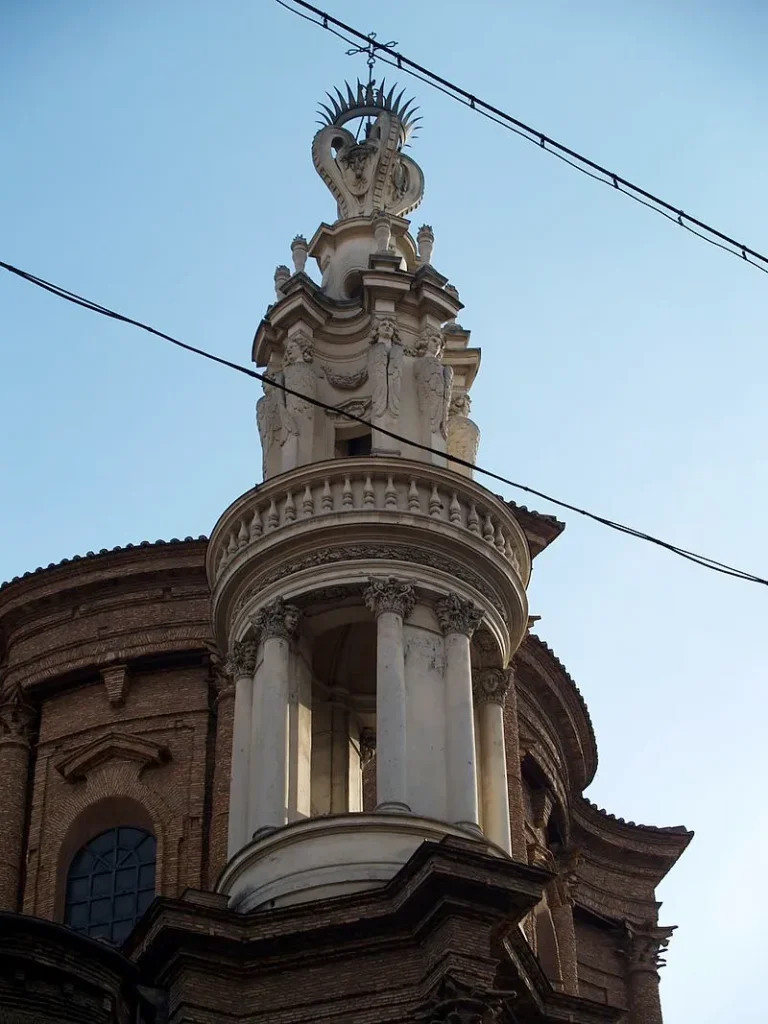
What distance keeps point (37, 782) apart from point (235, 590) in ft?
21.6

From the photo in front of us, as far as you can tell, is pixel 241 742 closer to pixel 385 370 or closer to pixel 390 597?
A: pixel 390 597

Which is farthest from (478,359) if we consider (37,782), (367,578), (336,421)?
(37,782)

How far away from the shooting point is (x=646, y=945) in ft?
117

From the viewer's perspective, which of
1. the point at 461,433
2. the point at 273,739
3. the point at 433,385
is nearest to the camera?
the point at 273,739

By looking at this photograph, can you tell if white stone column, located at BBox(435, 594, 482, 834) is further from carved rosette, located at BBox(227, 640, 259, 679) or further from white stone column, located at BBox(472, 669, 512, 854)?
carved rosette, located at BBox(227, 640, 259, 679)

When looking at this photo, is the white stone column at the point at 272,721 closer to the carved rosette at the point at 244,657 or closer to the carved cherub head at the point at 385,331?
the carved rosette at the point at 244,657

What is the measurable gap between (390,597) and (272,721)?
211 cm

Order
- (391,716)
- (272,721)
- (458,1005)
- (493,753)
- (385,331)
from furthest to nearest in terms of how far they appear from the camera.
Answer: (385,331) → (493,753) → (272,721) → (391,716) → (458,1005)

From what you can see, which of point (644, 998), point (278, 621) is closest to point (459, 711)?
point (278, 621)

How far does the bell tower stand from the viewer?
78.0 feet

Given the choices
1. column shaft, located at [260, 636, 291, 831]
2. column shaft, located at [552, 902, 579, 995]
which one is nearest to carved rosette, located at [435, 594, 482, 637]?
column shaft, located at [260, 636, 291, 831]

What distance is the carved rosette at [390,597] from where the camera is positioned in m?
25.2

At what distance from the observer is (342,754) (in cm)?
2697

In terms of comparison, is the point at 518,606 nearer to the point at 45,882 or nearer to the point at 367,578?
the point at 367,578
